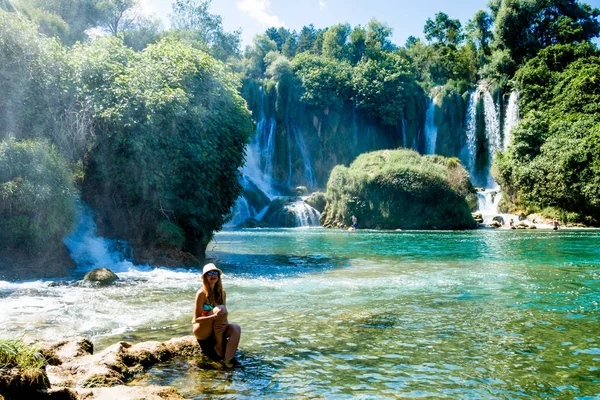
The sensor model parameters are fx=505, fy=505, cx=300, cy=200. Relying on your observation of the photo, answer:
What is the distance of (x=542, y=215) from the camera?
41.3 metres

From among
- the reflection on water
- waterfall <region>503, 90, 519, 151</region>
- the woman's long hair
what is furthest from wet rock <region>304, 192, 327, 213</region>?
the woman's long hair

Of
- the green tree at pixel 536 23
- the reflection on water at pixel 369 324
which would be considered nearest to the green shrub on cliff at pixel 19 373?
the reflection on water at pixel 369 324

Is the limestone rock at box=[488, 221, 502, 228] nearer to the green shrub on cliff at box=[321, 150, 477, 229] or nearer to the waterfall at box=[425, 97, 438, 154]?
the green shrub on cliff at box=[321, 150, 477, 229]

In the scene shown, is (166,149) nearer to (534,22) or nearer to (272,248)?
(272,248)

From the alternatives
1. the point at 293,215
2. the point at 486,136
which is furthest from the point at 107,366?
the point at 486,136

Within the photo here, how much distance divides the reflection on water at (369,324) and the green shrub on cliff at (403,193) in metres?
22.9

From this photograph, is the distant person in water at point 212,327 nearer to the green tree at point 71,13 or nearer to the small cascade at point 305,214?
the small cascade at point 305,214

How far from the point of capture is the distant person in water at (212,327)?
22.2 ft

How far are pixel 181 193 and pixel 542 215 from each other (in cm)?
3320

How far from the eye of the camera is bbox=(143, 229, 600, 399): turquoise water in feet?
19.0

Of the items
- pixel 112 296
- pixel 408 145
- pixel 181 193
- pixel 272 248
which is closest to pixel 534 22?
pixel 408 145

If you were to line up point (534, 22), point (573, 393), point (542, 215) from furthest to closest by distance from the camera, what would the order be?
1. point (534, 22)
2. point (542, 215)
3. point (573, 393)

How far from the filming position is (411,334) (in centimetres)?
798

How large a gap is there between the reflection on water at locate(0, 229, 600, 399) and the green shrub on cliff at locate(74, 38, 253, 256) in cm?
266
